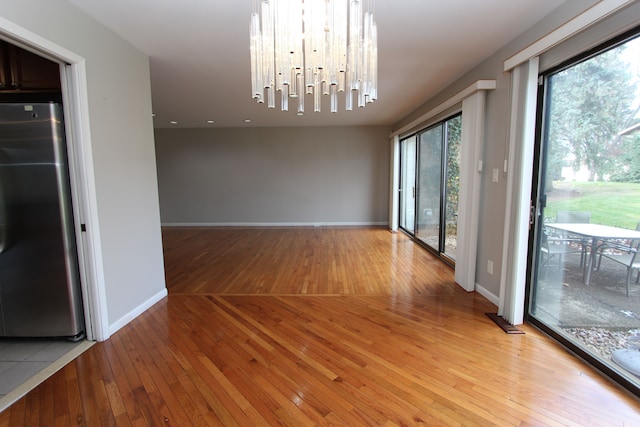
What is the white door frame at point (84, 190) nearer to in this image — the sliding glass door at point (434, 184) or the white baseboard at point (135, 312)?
the white baseboard at point (135, 312)

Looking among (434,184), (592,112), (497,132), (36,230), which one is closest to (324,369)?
(36,230)

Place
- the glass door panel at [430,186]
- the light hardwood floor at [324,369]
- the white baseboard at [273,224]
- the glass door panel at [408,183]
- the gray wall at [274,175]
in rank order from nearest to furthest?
1. the light hardwood floor at [324,369]
2. the glass door panel at [430,186]
3. the glass door panel at [408,183]
4. the gray wall at [274,175]
5. the white baseboard at [273,224]

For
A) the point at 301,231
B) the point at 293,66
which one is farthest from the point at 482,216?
the point at 301,231

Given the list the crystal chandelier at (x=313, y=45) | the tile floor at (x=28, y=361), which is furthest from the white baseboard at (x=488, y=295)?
the tile floor at (x=28, y=361)

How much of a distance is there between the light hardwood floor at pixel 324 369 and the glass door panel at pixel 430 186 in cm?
166

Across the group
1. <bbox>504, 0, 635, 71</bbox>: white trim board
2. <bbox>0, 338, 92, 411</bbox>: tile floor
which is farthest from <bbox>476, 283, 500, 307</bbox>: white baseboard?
<bbox>0, 338, 92, 411</bbox>: tile floor

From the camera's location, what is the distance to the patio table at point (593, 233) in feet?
5.84

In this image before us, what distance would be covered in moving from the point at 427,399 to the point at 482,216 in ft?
6.66

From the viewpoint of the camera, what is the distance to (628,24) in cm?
164

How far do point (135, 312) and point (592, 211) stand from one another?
3.69 m

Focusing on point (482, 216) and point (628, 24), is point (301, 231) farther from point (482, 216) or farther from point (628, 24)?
point (628, 24)

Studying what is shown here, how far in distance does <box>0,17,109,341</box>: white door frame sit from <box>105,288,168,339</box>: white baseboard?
74 mm

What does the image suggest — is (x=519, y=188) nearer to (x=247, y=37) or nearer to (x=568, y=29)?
(x=568, y=29)

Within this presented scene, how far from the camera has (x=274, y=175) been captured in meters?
7.41
